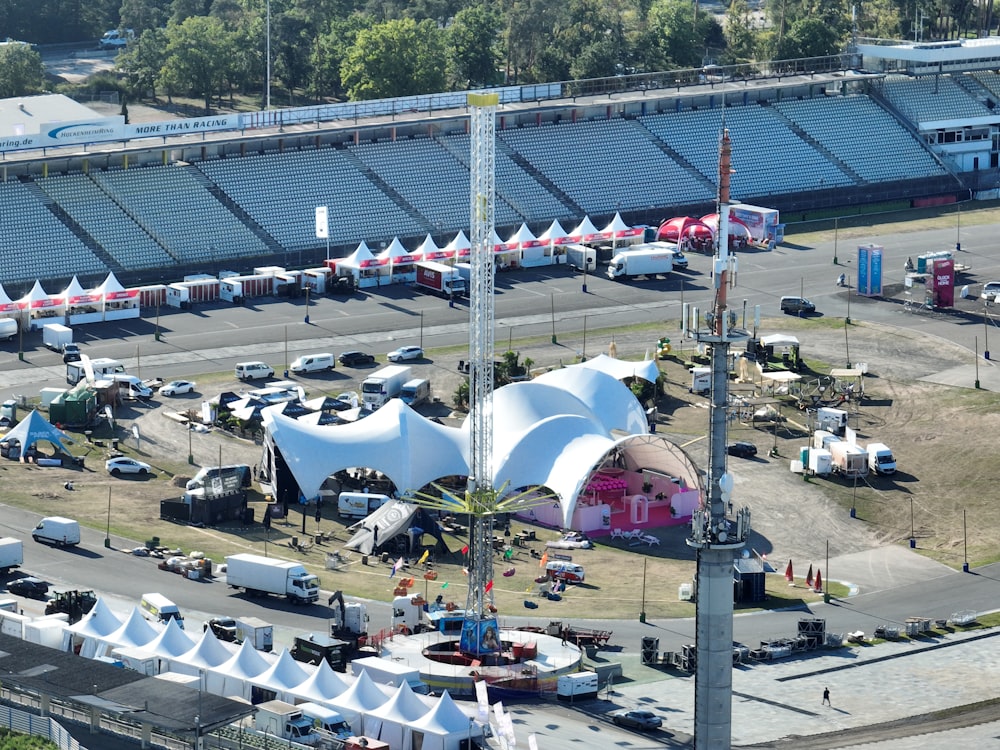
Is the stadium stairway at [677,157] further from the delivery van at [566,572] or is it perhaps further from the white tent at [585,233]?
the delivery van at [566,572]

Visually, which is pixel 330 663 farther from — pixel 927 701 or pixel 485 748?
pixel 927 701

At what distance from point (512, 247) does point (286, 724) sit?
83294 millimetres

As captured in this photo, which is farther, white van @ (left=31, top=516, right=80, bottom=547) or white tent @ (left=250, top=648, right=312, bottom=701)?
white van @ (left=31, top=516, right=80, bottom=547)

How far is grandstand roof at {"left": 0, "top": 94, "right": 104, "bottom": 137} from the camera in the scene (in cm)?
15400

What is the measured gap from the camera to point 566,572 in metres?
97.4

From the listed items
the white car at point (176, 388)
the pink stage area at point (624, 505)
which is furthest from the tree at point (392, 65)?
the pink stage area at point (624, 505)

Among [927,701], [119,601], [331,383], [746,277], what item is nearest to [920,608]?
[927,701]

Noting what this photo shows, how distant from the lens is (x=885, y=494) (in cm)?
11075

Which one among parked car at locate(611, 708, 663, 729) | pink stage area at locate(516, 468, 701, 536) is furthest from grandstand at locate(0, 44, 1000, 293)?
parked car at locate(611, 708, 663, 729)

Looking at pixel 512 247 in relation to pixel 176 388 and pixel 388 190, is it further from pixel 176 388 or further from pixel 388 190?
pixel 176 388

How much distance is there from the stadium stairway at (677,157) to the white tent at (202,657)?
98.7 meters

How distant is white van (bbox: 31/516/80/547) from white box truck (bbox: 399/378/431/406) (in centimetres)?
2736

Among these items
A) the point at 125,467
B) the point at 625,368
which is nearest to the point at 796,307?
the point at 625,368

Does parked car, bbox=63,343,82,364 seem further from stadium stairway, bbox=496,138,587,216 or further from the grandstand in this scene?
stadium stairway, bbox=496,138,587,216
